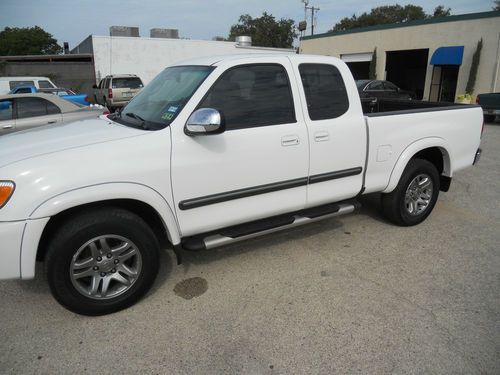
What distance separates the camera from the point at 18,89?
47.7ft

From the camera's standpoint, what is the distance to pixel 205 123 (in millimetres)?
2863

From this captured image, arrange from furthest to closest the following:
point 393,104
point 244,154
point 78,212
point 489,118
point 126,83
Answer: point 126,83 → point 489,118 → point 393,104 → point 244,154 → point 78,212

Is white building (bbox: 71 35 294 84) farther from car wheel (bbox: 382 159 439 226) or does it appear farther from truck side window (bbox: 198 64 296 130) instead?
truck side window (bbox: 198 64 296 130)

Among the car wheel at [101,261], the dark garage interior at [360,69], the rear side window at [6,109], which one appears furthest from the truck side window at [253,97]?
the dark garage interior at [360,69]

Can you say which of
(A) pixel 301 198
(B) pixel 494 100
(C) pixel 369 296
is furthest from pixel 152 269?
(B) pixel 494 100

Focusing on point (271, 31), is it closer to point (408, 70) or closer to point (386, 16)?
point (386, 16)

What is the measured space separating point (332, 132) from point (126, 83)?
16.6 m

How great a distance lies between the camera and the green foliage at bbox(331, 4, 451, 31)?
65688 mm

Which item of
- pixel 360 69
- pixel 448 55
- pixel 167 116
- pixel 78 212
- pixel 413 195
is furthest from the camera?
pixel 360 69

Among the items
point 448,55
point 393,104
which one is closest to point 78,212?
point 393,104

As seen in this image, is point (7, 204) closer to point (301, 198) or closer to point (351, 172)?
point (301, 198)

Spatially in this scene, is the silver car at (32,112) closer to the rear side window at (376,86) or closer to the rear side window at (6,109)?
the rear side window at (6,109)

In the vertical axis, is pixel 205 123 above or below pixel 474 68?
below

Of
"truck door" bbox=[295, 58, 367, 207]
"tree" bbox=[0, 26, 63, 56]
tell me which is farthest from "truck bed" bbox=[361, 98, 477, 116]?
"tree" bbox=[0, 26, 63, 56]
